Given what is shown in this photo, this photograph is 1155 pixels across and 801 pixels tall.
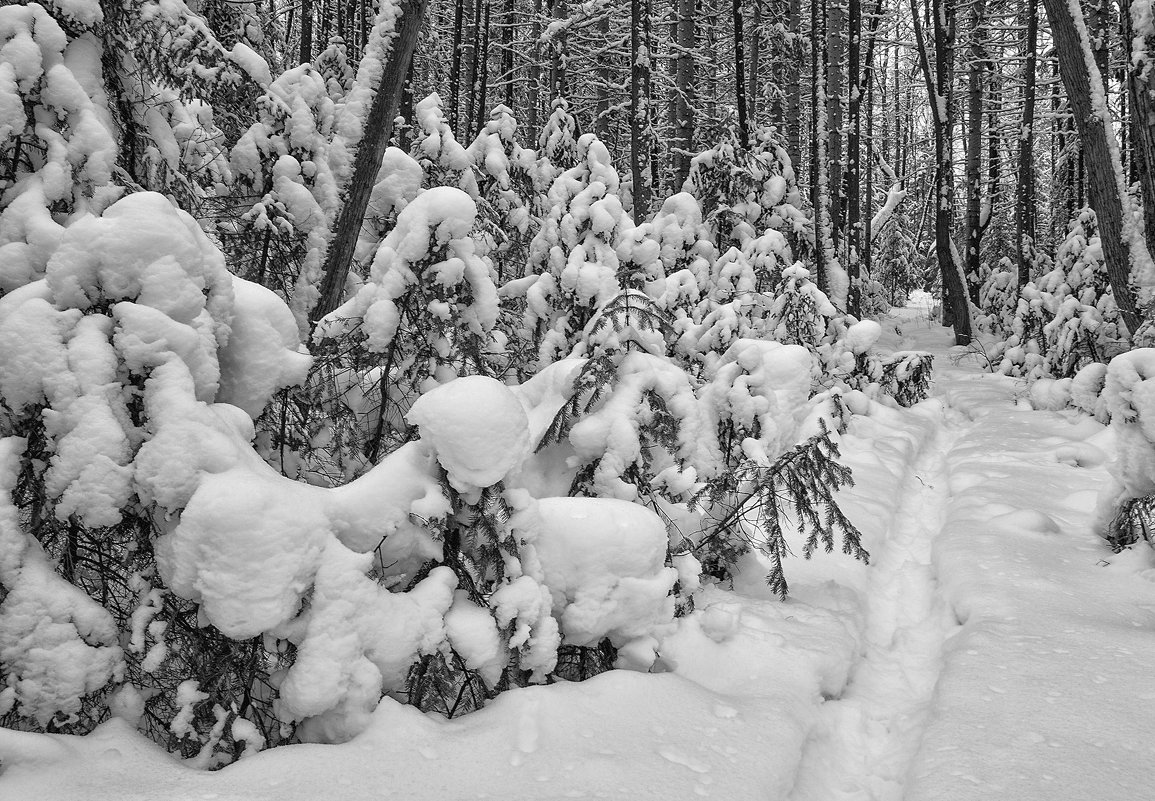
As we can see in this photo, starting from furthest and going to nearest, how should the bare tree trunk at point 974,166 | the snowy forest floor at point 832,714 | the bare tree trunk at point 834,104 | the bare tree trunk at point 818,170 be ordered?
the bare tree trunk at point 974,166 → the bare tree trunk at point 834,104 → the bare tree trunk at point 818,170 → the snowy forest floor at point 832,714

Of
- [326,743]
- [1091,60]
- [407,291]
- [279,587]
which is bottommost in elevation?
[326,743]

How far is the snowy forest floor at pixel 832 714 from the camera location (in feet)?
7.05

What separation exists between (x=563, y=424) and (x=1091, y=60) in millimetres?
6615

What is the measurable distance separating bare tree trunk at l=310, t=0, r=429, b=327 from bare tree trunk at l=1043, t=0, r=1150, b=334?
5.87 m

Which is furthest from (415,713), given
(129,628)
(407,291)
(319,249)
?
(319,249)

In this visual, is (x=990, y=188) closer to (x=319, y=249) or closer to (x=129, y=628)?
(x=319, y=249)

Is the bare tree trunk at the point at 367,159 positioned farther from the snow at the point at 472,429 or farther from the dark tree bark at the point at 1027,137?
the dark tree bark at the point at 1027,137

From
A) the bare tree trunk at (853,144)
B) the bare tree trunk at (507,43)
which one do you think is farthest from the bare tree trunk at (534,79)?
the bare tree trunk at (853,144)

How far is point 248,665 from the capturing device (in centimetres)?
234

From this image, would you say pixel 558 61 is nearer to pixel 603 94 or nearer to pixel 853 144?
pixel 603 94

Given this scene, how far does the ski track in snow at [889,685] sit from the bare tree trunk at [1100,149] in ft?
10.5

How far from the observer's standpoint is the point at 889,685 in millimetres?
3459

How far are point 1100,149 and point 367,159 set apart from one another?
6.73m

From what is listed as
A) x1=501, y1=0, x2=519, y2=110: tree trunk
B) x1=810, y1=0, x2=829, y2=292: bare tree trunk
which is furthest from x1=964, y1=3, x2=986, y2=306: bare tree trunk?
x1=501, y1=0, x2=519, y2=110: tree trunk
